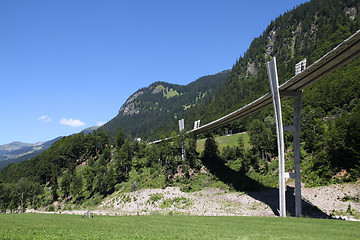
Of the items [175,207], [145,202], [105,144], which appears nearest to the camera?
[175,207]

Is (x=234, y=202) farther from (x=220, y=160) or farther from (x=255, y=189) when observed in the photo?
(x=220, y=160)

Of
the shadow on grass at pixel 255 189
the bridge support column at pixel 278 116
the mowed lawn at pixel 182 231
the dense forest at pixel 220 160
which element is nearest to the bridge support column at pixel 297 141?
the bridge support column at pixel 278 116

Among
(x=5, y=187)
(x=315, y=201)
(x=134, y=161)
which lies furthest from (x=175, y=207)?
(x=5, y=187)

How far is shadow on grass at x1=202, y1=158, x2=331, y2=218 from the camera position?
26.9 m

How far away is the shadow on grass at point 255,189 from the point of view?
26925 mm

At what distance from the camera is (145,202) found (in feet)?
148

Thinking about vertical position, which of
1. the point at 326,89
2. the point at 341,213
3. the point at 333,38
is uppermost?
the point at 333,38

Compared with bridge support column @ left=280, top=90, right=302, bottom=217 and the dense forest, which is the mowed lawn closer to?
bridge support column @ left=280, top=90, right=302, bottom=217

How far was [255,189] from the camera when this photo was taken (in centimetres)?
3875

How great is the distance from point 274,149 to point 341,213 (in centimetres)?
2605

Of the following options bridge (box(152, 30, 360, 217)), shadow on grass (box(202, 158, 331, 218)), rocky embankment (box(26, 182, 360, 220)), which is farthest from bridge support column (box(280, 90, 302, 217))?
rocky embankment (box(26, 182, 360, 220))

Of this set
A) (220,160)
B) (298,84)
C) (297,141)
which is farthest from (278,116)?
(220,160)

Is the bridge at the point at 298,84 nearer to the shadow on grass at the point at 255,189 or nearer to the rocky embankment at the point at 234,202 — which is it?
the shadow on grass at the point at 255,189

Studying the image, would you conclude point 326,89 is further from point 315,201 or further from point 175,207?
point 175,207
